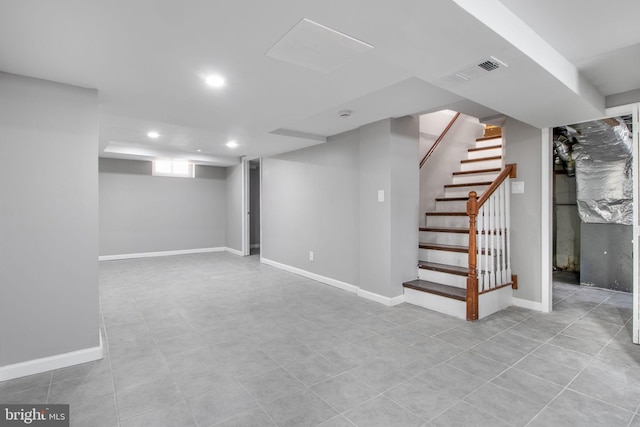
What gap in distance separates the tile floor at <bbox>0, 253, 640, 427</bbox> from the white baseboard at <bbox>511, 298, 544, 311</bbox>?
149mm

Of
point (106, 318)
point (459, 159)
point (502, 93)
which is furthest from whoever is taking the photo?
point (459, 159)

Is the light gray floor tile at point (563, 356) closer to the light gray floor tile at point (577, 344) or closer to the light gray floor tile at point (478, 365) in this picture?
the light gray floor tile at point (577, 344)

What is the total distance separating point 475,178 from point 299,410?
427 cm

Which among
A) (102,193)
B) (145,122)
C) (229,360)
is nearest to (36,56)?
(145,122)

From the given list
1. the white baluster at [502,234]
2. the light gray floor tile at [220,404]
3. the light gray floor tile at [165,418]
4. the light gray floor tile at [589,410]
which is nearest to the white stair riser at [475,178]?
the white baluster at [502,234]

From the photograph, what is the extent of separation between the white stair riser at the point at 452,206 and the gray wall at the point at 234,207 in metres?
4.64

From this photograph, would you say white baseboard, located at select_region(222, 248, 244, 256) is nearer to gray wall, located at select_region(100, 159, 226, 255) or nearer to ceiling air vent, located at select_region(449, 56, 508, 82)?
gray wall, located at select_region(100, 159, 226, 255)

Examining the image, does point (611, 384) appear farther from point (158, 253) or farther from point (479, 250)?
point (158, 253)

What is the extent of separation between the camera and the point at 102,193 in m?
6.78

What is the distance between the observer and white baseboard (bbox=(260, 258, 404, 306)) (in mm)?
3754

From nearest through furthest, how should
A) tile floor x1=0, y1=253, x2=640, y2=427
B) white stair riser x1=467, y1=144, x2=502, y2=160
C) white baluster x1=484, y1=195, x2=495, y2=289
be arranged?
tile floor x1=0, y1=253, x2=640, y2=427 < white baluster x1=484, y1=195, x2=495, y2=289 < white stair riser x1=467, y1=144, x2=502, y2=160

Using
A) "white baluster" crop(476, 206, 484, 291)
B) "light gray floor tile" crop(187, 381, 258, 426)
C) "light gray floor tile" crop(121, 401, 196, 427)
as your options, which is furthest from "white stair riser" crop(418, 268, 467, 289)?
"light gray floor tile" crop(121, 401, 196, 427)

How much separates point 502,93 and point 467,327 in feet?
7.04

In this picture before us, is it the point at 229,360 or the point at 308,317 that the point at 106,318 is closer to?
the point at 229,360
